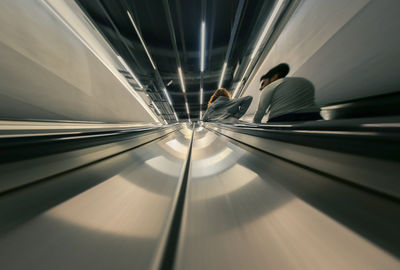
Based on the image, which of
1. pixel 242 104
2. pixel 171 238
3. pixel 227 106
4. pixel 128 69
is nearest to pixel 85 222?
pixel 171 238

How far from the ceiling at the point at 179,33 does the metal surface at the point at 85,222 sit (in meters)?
2.55

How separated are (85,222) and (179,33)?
308 centimetres

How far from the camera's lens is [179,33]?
94.2 inches

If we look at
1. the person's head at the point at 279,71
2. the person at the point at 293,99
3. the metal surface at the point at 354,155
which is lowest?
the metal surface at the point at 354,155

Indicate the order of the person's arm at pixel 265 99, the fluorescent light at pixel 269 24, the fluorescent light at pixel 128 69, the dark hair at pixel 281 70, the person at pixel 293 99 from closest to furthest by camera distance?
the person at pixel 293 99 < the person's arm at pixel 265 99 < the dark hair at pixel 281 70 < the fluorescent light at pixel 269 24 < the fluorescent light at pixel 128 69

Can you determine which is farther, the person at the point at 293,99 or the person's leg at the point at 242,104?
the person's leg at the point at 242,104

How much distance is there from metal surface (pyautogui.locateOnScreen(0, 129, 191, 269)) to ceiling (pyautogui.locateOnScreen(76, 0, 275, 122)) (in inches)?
100

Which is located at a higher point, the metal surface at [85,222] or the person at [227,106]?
the person at [227,106]

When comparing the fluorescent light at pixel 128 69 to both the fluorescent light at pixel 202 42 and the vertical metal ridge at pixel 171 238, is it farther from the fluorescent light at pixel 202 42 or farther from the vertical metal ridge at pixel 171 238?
the vertical metal ridge at pixel 171 238

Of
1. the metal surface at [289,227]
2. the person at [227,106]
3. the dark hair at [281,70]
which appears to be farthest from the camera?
the person at [227,106]

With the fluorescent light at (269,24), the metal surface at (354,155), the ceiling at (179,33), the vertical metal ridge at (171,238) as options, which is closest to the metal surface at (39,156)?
the vertical metal ridge at (171,238)

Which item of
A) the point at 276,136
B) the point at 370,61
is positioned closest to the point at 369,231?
the point at 276,136

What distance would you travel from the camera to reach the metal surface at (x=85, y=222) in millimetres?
151

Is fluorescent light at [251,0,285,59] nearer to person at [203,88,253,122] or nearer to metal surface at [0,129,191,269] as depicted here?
person at [203,88,253,122]
